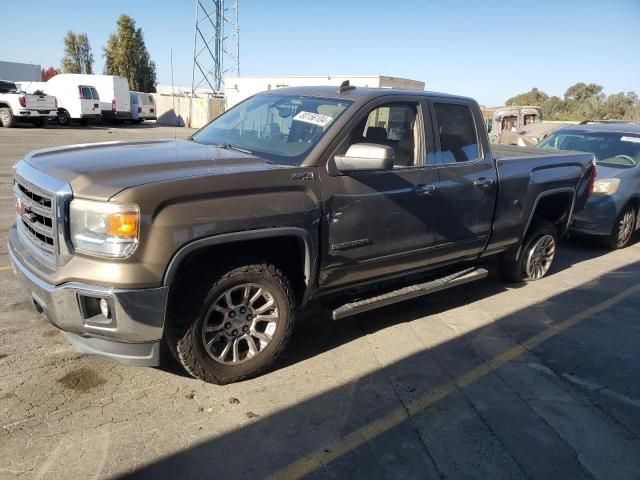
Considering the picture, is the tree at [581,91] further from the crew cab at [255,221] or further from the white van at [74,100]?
the crew cab at [255,221]

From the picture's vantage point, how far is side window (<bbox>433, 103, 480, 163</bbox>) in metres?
4.70

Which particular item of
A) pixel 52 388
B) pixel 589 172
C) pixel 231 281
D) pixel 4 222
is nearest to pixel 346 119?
pixel 231 281

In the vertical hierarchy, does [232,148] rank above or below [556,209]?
above

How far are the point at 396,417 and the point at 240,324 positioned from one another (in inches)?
45.8

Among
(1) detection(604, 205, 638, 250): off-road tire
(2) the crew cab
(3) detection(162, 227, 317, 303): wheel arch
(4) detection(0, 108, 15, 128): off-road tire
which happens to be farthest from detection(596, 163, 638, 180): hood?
(4) detection(0, 108, 15, 128): off-road tire

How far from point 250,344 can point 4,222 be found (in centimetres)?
507

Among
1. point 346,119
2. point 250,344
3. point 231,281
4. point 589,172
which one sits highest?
point 346,119

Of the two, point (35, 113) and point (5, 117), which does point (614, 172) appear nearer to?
point (35, 113)

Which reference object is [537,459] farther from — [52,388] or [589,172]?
[589,172]

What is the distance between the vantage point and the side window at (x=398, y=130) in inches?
170

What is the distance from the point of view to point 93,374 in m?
3.59

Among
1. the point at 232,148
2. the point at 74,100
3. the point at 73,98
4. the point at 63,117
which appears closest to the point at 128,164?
the point at 232,148

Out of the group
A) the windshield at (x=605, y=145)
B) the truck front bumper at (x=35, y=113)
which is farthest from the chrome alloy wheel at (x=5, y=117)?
the windshield at (x=605, y=145)

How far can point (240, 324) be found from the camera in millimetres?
3553
